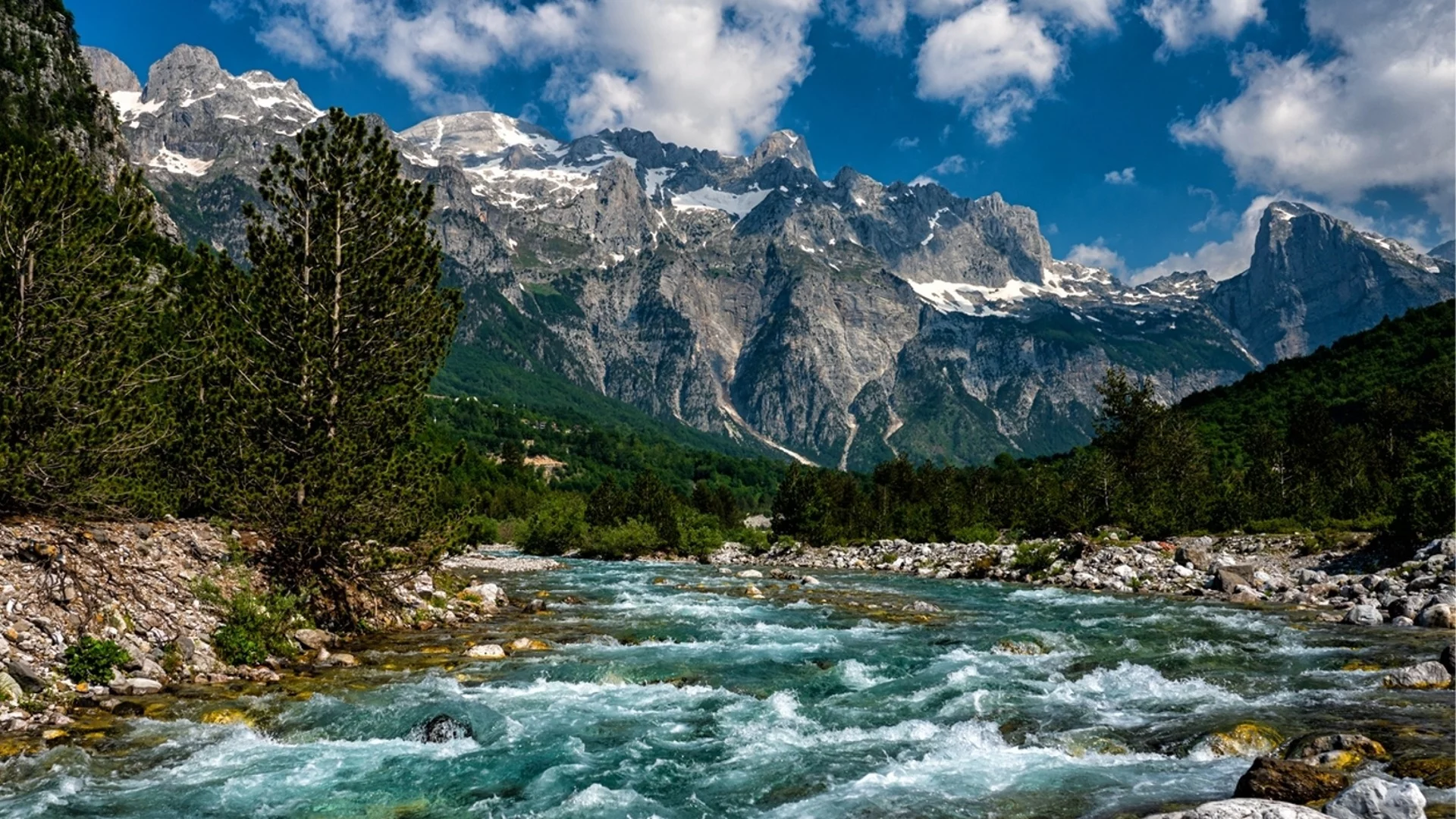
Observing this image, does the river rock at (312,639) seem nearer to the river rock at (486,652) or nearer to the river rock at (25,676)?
the river rock at (486,652)


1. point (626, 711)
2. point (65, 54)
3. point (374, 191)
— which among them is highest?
point (65, 54)

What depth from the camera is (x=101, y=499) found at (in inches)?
683

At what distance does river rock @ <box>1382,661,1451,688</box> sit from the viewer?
16.3 metres

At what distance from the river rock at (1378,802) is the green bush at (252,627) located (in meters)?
20.4

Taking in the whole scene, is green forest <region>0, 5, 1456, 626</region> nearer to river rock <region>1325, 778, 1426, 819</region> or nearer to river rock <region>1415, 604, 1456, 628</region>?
river rock <region>1415, 604, 1456, 628</region>

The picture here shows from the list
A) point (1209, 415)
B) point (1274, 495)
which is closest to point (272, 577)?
point (1274, 495)

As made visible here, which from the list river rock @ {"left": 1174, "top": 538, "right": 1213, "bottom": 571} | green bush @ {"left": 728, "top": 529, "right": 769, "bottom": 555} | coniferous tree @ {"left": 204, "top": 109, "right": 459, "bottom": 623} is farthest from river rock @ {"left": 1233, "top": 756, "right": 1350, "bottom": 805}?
green bush @ {"left": 728, "top": 529, "right": 769, "bottom": 555}

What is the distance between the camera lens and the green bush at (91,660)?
48.9 ft

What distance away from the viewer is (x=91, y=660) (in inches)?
600

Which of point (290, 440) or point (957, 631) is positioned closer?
point (290, 440)

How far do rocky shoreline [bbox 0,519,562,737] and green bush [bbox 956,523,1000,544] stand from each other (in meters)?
65.0

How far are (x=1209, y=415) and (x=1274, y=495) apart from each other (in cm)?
5612

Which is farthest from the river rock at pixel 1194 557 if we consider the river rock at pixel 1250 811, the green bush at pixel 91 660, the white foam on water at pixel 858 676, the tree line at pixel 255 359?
the green bush at pixel 91 660

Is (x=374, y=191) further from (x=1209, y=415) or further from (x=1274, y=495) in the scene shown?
(x=1209, y=415)
